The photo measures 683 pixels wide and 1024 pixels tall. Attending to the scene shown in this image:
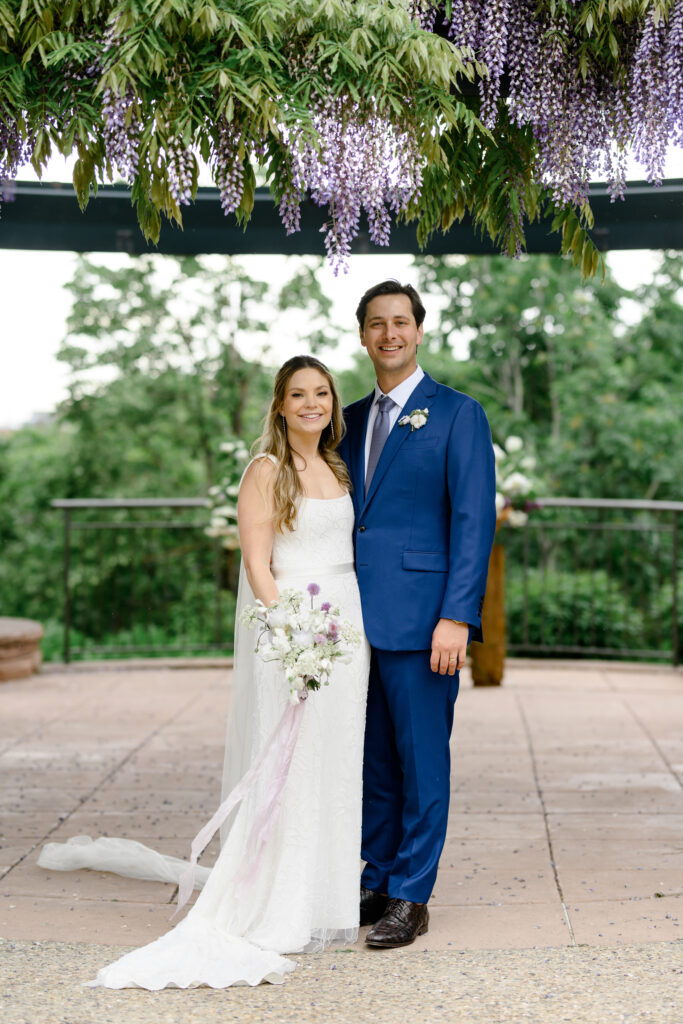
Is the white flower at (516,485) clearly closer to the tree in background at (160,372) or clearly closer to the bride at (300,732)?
the bride at (300,732)

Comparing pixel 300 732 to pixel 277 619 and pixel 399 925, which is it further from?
pixel 399 925

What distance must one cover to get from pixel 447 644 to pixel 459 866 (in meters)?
1.07

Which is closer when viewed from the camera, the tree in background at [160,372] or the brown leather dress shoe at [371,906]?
the brown leather dress shoe at [371,906]

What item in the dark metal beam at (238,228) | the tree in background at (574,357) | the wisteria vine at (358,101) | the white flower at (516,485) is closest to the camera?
the wisteria vine at (358,101)

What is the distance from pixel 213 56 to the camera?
9.29ft

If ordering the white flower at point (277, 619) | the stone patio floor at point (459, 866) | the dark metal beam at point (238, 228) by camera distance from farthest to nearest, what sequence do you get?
the dark metal beam at point (238, 228) → the white flower at point (277, 619) → the stone patio floor at point (459, 866)

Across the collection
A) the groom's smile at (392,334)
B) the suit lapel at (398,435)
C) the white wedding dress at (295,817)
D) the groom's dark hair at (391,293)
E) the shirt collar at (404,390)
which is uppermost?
the groom's dark hair at (391,293)

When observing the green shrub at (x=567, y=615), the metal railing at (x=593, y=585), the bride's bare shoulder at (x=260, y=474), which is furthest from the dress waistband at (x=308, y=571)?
the green shrub at (x=567, y=615)

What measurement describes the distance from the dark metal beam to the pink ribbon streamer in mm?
2263

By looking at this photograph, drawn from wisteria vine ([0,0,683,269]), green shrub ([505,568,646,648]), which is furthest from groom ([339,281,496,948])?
green shrub ([505,568,646,648])

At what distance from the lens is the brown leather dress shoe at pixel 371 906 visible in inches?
126

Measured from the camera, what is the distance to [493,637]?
707 cm

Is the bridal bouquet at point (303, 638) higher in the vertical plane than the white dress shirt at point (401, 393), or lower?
lower

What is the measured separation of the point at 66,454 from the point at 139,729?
770cm
